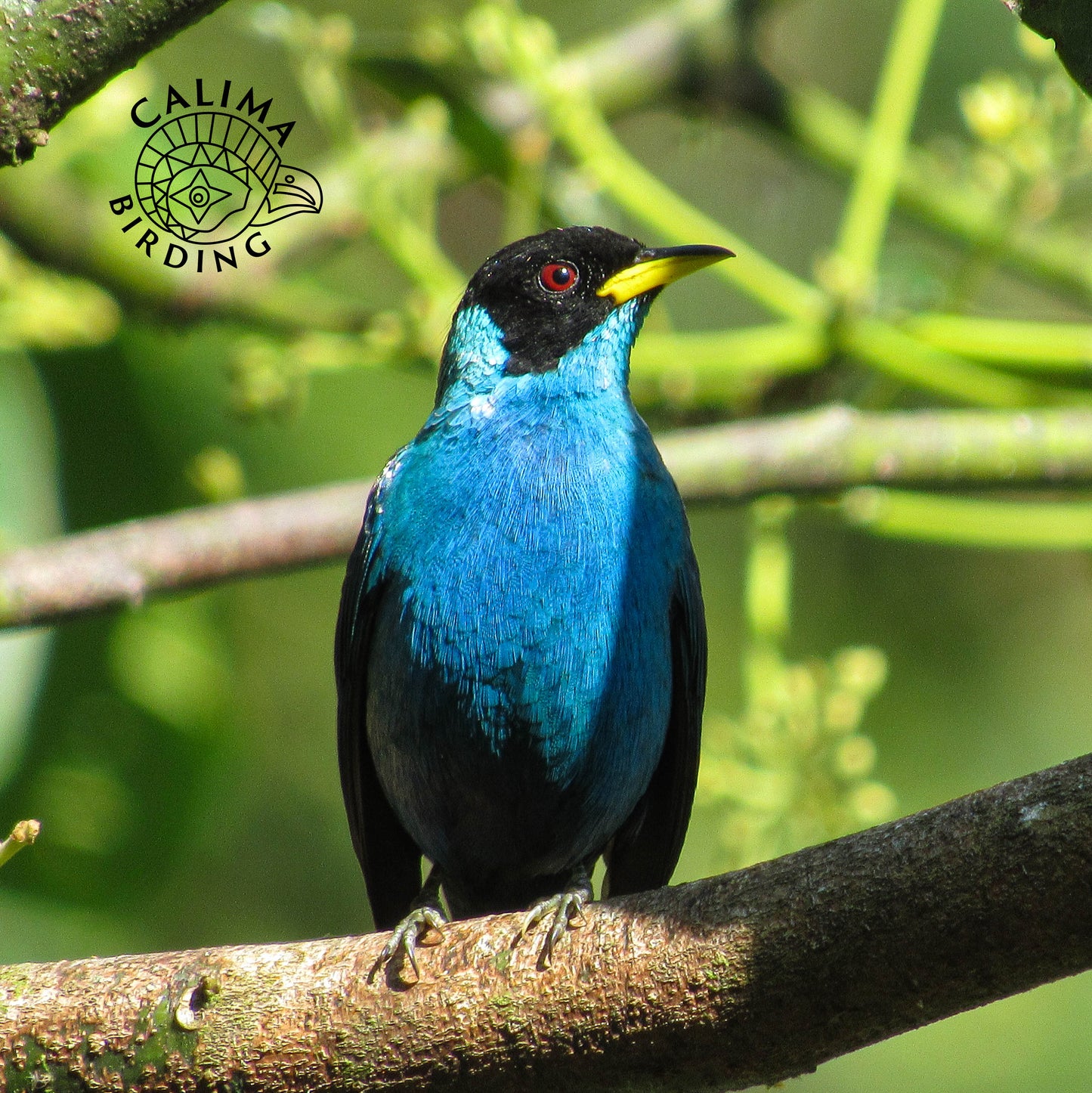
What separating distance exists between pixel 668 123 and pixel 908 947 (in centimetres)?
688

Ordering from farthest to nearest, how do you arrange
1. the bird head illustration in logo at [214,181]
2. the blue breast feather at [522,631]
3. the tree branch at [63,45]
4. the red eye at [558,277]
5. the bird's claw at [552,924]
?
1. the bird head illustration in logo at [214,181]
2. the red eye at [558,277]
3. the blue breast feather at [522,631]
4. the bird's claw at [552,924]
5. the tree branch at [63,45]

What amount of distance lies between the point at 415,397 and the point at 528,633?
2.34 meters

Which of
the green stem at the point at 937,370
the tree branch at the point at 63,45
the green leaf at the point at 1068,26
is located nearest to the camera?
the green leaf at the point at 1068,26

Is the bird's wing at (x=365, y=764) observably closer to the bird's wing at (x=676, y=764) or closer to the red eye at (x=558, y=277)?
the bird's wing at (x=676, y=764)

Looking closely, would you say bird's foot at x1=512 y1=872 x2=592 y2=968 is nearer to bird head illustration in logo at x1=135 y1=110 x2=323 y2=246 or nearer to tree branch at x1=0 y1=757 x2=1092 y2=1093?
tree branch at x1=0 y1=757 x2=1092 y2=1093

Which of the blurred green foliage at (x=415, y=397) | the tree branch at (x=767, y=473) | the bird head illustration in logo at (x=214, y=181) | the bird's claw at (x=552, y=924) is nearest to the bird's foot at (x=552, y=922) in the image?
the bird's claw at (x=552, y=924)

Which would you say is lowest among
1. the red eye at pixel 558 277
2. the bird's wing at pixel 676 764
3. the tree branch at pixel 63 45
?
the bird's wing at pixel 676 764

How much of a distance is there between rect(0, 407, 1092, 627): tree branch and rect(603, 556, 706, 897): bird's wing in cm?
33

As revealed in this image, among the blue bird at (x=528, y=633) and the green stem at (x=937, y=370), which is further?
the green stem at (x=937, y=370)

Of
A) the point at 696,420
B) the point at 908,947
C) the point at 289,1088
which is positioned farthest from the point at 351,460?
the point at 908,947

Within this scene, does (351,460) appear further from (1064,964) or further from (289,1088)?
(1064,964)

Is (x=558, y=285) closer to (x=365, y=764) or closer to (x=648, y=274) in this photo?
(x=648, y=274)

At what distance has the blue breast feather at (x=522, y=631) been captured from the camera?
3.83 m

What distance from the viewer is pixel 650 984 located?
8.23ft
